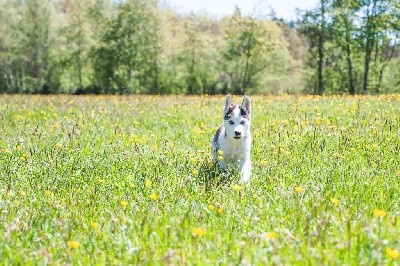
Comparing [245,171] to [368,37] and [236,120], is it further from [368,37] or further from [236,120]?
[368,37]

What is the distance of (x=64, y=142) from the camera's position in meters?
8.55

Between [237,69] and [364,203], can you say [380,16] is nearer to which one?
[237,69]

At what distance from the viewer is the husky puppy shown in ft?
20.4

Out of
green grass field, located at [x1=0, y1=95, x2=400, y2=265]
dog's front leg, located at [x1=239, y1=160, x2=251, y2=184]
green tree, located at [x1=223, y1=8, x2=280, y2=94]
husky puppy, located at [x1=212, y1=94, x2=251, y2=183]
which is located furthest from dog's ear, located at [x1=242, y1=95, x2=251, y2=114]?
green tree, located at [x1=223, y1=8, x2=280, y2=94]

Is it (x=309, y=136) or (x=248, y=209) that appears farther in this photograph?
(x=309, y=136)

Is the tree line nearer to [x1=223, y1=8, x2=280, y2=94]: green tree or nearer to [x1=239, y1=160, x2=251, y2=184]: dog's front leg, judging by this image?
[x1=223, y1=8, x2=280, y2=94]: green tree

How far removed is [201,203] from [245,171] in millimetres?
1609

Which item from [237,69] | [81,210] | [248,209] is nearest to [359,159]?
[248,209]

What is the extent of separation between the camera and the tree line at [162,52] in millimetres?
46375

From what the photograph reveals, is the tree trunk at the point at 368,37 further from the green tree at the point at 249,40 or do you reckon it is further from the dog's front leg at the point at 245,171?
the dog's front leg at the point at 245,171

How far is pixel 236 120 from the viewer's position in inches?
246

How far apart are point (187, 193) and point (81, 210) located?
4.42ft

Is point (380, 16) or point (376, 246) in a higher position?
point (380, 16)

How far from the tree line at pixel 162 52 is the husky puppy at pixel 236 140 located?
118 feet
